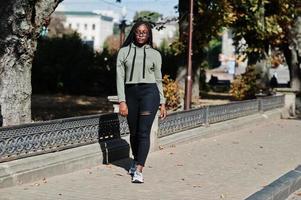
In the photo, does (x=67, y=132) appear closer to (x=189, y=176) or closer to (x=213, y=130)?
(x=189, y=176)

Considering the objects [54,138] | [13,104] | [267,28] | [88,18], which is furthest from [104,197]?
[88,18]

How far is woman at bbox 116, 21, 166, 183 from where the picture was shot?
749 centimetres

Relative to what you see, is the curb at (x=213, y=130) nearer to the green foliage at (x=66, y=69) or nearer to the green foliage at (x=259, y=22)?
the green foliage at (x=259, y=22)

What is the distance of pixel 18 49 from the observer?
29.6ft

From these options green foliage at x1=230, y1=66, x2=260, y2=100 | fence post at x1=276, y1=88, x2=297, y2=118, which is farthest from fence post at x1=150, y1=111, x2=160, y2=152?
green foliage at x1=230, y1=66, x2=260, y2=100

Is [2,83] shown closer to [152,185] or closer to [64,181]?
[64,181]

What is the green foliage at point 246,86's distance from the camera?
22750 mm

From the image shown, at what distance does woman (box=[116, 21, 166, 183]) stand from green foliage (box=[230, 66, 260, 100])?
50.5 ft

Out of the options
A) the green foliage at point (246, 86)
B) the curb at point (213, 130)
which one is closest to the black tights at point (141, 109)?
the curb at point (213, 130)

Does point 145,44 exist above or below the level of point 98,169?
above

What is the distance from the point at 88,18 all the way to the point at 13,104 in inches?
6673

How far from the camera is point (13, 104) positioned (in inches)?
364

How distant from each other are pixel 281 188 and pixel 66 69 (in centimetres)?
2617

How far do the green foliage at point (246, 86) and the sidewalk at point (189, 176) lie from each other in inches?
401
